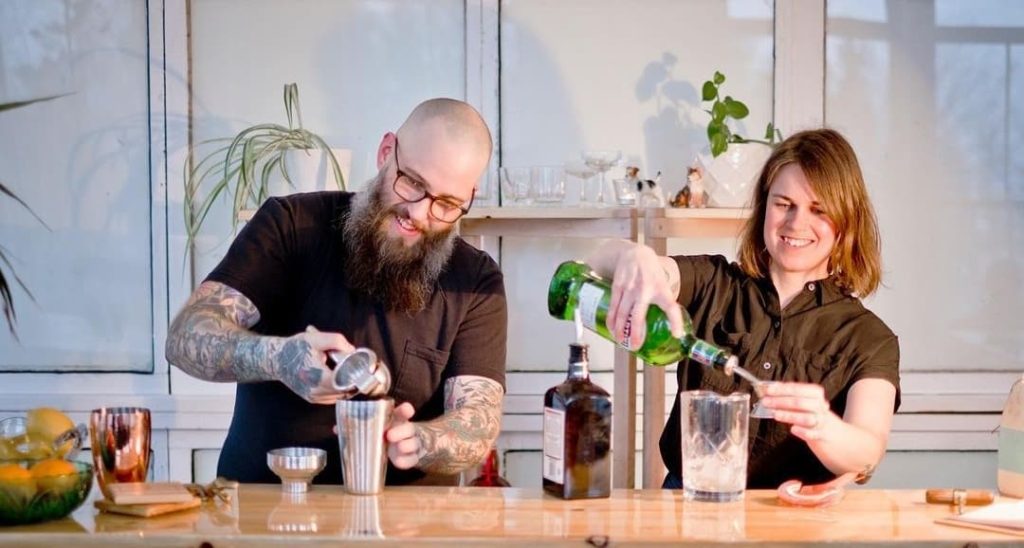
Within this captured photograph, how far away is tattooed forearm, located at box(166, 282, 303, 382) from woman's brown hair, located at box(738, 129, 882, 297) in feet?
3.17

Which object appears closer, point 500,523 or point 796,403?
point 500,523

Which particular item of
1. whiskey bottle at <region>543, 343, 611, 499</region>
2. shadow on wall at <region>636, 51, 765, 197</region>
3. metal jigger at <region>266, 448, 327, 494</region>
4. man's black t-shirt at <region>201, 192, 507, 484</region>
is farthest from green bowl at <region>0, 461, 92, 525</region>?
shadow on wall at <region>636, 51, 765, 197</region>

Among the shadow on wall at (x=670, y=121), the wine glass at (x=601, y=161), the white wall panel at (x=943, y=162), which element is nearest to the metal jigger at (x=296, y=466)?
the wine glass at (x=601, y=161)

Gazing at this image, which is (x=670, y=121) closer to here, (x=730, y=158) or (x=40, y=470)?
(x=730, y=158)

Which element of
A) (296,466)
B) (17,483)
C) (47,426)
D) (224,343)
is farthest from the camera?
(224,343)

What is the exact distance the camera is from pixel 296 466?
182 cm

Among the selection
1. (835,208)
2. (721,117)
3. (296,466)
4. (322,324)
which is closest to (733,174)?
(721,117)

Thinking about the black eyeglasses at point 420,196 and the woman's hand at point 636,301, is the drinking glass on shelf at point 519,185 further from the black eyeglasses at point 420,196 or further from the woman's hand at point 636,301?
the woman's hand at point 636,301

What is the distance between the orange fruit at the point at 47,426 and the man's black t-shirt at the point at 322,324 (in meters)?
0.51

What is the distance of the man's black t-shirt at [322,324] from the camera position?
7.26ft

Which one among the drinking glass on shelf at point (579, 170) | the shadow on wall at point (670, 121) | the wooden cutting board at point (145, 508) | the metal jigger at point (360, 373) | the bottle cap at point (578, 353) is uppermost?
the shadow on wall at point (670, 121)

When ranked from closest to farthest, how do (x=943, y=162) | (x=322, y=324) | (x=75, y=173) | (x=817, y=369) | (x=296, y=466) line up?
(x=296, y=466) < (x=817, y=369) < (x=322, y=324) < (x=75, y=173) < (x=943, y=162)

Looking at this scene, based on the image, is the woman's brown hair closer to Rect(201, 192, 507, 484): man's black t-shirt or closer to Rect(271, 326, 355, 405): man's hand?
Rect(201, 192, 507, 484): man's black t-shirt

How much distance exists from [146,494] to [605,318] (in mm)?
739
